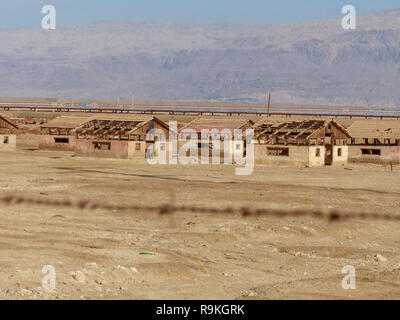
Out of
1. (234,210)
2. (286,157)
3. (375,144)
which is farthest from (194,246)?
(375,144)

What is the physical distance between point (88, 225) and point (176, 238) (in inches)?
125

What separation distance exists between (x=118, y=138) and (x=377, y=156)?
19874 millimetres

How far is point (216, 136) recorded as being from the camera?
2406 inches

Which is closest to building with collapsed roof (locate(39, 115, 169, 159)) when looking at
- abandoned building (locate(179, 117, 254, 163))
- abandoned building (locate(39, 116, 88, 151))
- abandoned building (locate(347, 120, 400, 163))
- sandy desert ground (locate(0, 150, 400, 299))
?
abandoned building (locate(39, 116, 88, 151))

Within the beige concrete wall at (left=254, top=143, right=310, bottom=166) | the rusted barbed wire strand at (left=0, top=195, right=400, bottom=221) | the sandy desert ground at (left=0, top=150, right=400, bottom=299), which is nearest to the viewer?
the rusted barbed wire strand at (left=0, top=195, right=400, bottom=221)

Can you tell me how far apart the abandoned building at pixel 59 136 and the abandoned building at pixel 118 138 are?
3.85 meters

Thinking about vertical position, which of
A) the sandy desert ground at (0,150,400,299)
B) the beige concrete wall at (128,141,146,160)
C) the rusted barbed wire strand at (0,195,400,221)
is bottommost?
the sandy desert ground at (0,150,400,299)

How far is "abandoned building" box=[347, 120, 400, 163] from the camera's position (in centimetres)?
5869

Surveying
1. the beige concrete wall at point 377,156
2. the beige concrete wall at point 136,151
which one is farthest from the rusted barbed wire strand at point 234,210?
the beige concrete wall at point 377,156

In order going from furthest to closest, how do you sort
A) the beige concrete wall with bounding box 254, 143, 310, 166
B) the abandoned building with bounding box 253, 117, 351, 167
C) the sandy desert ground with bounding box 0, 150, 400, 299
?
Result: 1. the abandoned building with bounding box 253, 117, 351, 167
2. the beige concrete wall with bounding box 254, 143, 310, 166
3. the sandy desert ground with bounding box 0, 150, 400, 299

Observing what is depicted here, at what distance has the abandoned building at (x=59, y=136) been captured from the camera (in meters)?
66.4

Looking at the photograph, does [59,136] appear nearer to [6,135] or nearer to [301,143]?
[6,135]

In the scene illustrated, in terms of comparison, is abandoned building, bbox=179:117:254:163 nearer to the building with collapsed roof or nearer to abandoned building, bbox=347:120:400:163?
the building with collapsed roof
